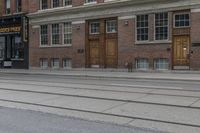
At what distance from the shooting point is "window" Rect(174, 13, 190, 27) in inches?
966

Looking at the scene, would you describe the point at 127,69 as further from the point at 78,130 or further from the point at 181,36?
the point at 78,130

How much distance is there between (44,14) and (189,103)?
24.7m

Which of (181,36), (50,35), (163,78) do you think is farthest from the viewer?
(50,35)

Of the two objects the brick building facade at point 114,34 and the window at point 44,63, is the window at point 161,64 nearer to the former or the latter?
the brick building facade at point 114,34

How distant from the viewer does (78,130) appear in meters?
7.46

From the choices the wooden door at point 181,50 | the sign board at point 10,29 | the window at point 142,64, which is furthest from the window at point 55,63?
the wooden door at point 181,50

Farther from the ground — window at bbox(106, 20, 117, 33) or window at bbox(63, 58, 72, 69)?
window at bbox(106, 20, 117, 33)

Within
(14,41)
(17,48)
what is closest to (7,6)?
(14,41)

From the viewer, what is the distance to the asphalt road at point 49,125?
293 inches

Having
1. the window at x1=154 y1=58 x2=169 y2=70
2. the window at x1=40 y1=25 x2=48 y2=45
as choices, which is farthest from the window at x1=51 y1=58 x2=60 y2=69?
the window at x1=154 y1=58 x2=169 y2=70

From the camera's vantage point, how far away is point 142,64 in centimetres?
2684

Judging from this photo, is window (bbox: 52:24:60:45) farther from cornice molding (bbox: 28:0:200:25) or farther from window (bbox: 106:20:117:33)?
window (bbox: 106:20:117:33)

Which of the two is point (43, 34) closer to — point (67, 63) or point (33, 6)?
point (33, 6)

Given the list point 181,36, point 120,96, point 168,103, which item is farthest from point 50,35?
point 168,103
